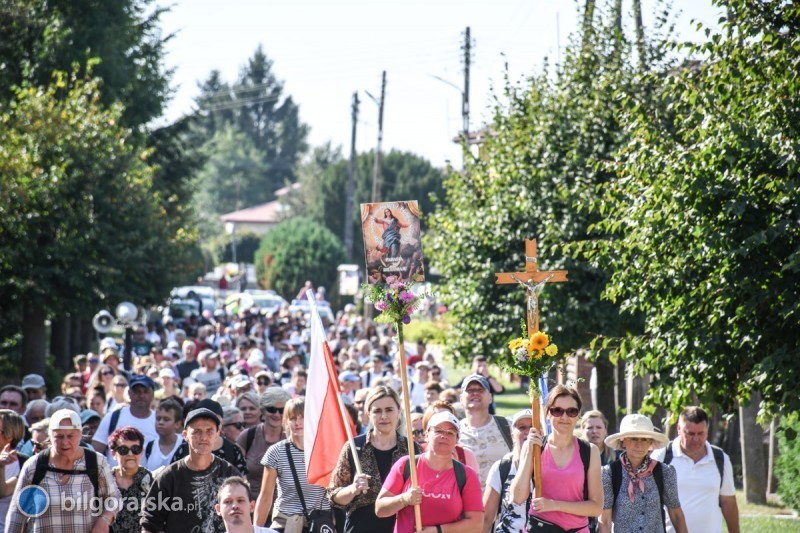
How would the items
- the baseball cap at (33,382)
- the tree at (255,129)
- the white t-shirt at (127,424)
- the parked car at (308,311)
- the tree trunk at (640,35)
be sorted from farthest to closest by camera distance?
the tree at (255,129) → the parked car at (308,311) → the tree trunk at (640,35) → the baseball cap at (33,382) → the white t-shirt at (127,424)

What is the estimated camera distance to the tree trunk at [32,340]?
2548 centimetres

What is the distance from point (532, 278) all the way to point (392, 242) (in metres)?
0.96

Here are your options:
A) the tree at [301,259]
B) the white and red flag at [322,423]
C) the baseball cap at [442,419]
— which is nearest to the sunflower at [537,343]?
the baseball cap at [442,419]

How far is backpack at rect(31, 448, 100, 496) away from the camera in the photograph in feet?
26.2

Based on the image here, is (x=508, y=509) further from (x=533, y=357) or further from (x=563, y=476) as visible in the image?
(x=533, y=357)

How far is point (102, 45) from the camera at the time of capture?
3359 cm

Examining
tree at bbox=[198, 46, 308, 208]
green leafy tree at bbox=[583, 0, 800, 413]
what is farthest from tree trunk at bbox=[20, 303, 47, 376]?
tree at bbox=[198, 46, 308, 208]

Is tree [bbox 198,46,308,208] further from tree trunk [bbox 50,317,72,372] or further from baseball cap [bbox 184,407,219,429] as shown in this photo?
baseball cap [bbox 184,407,219,429]

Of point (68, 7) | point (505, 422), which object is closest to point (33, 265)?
point (68, 7)

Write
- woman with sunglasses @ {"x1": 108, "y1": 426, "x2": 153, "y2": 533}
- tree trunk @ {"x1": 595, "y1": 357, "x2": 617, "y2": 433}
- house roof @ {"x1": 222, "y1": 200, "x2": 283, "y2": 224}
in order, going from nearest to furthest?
woman with sunglasses @ {"x1": 108, "y1": 426, "x2": 153, "y2": 533}
tree trunk @ {"x1": 595, "y1": 357, "x2": 617, "y2": 433}
house roof @ {"x1": 222, "y1": 200, "x2": 283, "y2": 224}

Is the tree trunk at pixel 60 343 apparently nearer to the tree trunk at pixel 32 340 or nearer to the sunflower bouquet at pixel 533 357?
the tree trunk at pixel 32 340

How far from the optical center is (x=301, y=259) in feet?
246

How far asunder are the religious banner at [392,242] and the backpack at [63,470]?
227 centimetres

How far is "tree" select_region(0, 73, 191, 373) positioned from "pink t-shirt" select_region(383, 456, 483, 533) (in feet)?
57.4
